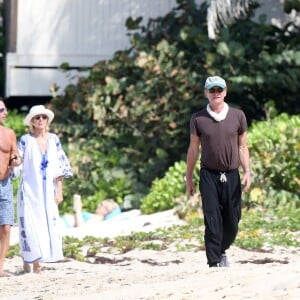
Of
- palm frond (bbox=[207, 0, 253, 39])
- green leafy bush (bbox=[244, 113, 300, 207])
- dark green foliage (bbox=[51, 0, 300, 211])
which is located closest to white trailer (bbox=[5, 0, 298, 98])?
dark green foliage (bbox=[51, 0, 300, 211])

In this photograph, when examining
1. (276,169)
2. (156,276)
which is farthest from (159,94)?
(156,276)

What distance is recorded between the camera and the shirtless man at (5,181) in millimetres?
10391

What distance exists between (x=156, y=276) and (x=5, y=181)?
1676 millimetres

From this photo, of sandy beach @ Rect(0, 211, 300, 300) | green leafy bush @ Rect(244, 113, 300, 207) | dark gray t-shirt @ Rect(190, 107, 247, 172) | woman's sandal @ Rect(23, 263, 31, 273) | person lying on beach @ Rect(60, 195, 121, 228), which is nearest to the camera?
sandy beach @ Rect(0, 211, 300, 300)

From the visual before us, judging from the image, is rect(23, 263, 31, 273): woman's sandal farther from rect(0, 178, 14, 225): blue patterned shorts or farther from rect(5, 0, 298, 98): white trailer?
rect(5, 0, 298, 98): white trailer

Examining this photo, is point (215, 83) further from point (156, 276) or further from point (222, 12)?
point (222, 12)

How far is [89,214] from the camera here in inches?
585

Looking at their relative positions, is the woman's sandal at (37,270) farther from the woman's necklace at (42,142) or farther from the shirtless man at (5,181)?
the woman's necklace at (42,142)

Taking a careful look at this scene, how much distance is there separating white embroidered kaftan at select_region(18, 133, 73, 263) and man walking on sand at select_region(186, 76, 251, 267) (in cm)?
167

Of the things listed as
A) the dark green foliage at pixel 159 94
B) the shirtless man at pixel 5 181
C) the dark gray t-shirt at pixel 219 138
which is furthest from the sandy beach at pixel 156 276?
the dark green foliage at pixel 159 94

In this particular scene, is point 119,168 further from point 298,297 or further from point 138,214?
point 298,297

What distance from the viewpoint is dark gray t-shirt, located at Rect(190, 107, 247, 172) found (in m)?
9.24

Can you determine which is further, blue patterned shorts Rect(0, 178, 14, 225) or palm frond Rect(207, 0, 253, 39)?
palm frond Rect(207, 0, 253, 39)

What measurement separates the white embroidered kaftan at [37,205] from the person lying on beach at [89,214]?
12.2ft
